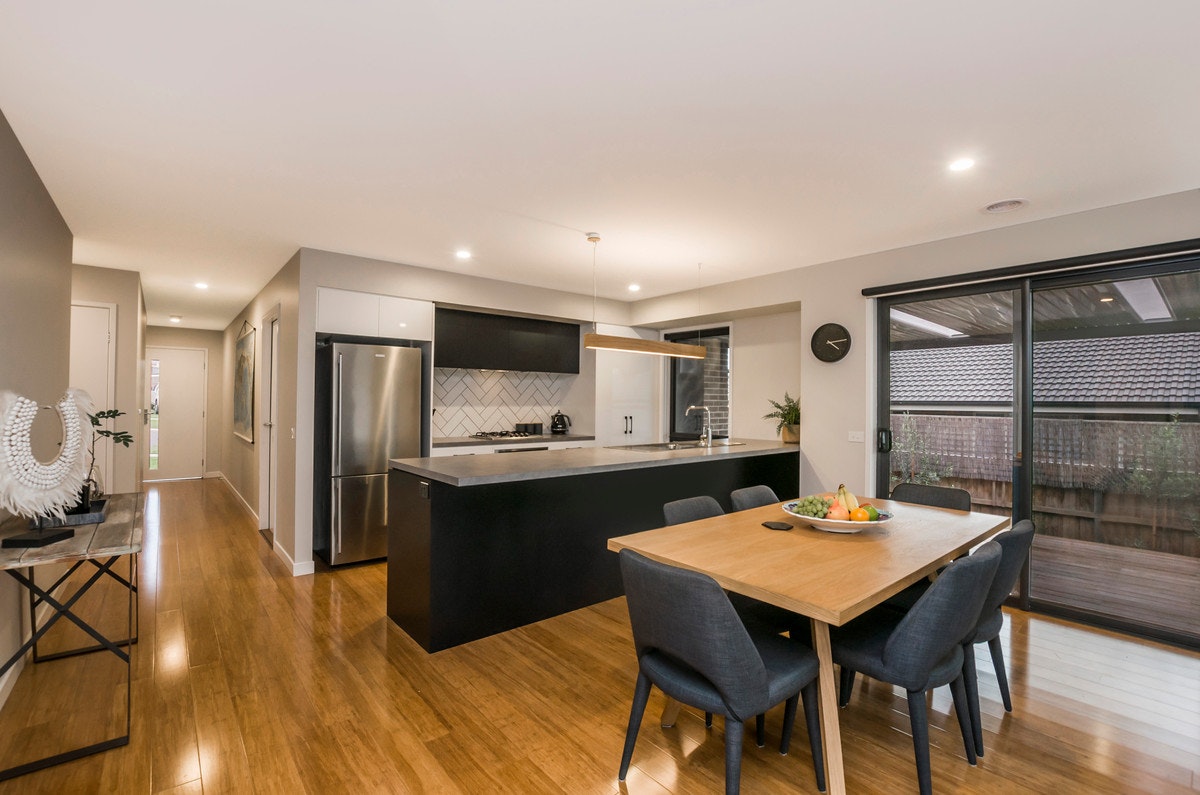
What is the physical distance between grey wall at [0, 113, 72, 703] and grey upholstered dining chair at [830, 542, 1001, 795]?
3558mm

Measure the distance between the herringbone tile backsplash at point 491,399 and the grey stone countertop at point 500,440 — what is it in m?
0.22

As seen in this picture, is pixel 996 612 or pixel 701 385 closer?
pixel 996 612

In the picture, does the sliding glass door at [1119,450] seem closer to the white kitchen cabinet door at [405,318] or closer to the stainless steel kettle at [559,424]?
the stainless steel kettle at [559,424]

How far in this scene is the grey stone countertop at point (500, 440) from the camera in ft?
16.5

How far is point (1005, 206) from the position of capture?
3.20 metres

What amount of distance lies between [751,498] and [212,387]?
31.2 feet

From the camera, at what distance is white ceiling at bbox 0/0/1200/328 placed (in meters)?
1.68

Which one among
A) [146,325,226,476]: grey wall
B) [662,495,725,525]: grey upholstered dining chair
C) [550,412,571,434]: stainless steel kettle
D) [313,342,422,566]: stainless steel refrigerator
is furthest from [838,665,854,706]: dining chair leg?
[146,325,226,476]: grey wall

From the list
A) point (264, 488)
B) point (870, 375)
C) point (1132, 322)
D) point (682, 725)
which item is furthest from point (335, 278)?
point (1132, 322)

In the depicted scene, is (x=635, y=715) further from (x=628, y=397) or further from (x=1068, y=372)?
(x=628, y=397)

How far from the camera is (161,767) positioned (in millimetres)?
1959

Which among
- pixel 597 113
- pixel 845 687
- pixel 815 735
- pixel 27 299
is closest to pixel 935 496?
pixel 845 687

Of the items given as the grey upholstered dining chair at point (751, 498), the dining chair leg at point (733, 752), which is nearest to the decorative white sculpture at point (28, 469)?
the dining chair leg at point (733, 752)

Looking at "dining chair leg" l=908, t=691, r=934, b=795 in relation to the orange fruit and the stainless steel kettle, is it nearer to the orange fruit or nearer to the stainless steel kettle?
the orange fruit
